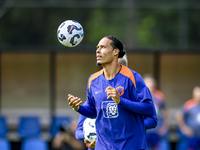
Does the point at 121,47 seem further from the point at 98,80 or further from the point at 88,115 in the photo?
the point at 88,115

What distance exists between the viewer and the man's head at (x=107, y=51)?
398 cm

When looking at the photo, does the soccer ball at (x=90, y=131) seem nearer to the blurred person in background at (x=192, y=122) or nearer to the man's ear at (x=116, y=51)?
the man's ear at (x=116, y=51)

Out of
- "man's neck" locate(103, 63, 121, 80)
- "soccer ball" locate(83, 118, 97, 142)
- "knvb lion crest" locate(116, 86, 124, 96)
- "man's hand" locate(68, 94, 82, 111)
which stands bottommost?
"soccer ball" locate(83, 118, 97, 142)

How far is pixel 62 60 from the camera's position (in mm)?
12773

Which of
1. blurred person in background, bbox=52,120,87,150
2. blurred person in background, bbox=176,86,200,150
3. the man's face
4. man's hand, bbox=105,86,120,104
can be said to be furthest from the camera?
blurred person in background, bbox=176,86,200,150

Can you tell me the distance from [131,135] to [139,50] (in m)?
6.89

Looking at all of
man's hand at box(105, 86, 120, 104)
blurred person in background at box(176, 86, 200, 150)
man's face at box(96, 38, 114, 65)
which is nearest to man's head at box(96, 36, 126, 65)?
man's face at box(96, 38, 114, 65)

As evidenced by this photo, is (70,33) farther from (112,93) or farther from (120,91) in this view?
(112,93)

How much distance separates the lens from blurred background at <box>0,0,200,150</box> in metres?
12.7

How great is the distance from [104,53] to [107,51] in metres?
0.04

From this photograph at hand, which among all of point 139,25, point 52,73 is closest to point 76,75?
point 52,73

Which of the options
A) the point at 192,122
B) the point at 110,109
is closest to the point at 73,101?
the point at 110,109

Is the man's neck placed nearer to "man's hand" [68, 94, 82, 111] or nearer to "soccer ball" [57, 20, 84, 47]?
"man's hand" [68, 94, 82, 111]

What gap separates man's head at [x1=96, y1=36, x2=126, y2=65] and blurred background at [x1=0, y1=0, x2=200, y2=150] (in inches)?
258
